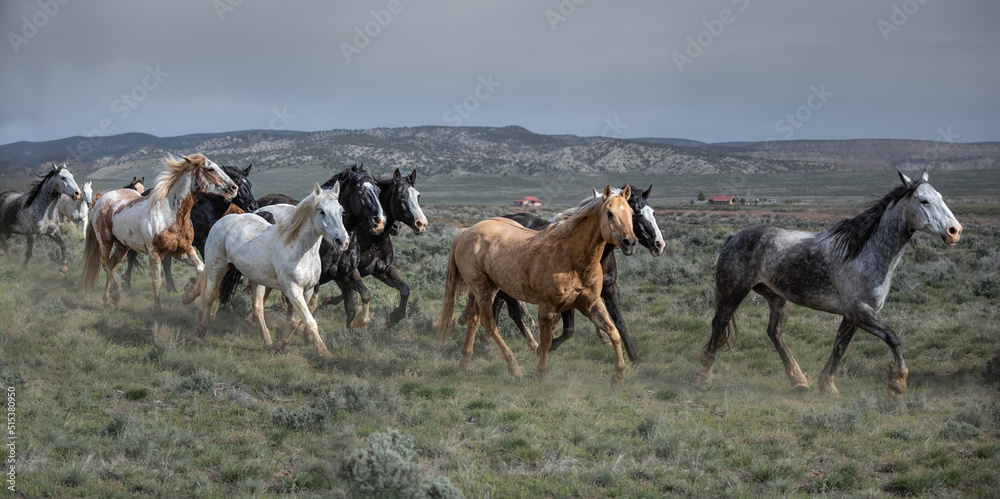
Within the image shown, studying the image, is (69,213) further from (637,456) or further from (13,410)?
(637,456)

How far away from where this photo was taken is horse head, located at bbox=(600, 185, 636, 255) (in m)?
6.97

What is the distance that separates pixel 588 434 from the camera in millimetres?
6234

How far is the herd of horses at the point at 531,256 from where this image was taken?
748cm

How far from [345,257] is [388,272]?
103 centimetres

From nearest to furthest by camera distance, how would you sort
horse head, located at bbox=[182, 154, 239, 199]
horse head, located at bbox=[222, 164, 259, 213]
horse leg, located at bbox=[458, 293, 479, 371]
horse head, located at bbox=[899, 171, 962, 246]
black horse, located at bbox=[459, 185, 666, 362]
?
horse head, located at bbox=[899, 171, 962, 246] → black horse, located at bbox=[459, 185, 666, 362] → horse leg, located at bbox=[458, 293, 479, 371] → horse head, located at bbox=[182, 154, 239, 199] → horse head, located at bbox=[222, 164, 259, 213]

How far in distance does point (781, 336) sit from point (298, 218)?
6.08m

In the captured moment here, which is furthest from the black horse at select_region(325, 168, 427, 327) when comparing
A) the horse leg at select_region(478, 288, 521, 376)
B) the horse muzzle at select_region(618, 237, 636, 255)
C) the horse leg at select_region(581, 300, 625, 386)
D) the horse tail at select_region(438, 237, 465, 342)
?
the horse muzzle at select_region(618, 237, 636, 255)

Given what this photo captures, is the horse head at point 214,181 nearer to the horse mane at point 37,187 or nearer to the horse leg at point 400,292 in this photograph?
the horse leg at point 400,292

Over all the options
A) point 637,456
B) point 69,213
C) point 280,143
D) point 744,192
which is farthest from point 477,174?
point 637,456

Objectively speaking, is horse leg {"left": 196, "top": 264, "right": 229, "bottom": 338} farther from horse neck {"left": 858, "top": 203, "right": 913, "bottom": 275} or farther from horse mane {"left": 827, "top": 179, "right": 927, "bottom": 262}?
horse neck {"left": 858, "top": 203, "right": 913, "bottom": 275}

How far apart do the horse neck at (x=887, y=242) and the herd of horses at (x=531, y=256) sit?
14 millimetres

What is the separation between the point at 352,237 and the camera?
32.2 feet

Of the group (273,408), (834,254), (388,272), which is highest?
(834,254)

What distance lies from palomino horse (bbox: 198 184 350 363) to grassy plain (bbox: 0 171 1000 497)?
22.7 inches
